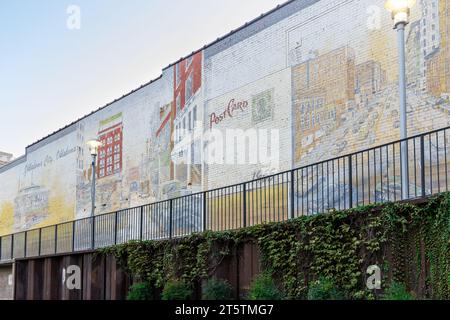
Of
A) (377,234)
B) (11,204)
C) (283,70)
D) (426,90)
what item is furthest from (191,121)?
(11,204)

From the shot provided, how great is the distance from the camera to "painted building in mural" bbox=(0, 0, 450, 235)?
51.9ft

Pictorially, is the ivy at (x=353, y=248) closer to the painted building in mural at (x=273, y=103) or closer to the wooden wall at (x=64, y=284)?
the painted building in mural at (x=273, y=103)

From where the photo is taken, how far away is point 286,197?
58.4 ft

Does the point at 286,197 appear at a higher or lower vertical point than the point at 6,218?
lower

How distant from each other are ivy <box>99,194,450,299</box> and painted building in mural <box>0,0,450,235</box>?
159 inches

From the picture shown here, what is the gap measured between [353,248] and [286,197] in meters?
5.83

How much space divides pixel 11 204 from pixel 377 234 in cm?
3207

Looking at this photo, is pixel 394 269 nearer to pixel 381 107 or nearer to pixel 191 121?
pixel 381 107

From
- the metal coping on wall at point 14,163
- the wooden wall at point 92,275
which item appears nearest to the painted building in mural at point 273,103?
the wooden wall at point 92,275

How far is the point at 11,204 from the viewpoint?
3975 cm

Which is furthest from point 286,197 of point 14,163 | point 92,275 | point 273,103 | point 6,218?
point 6,218

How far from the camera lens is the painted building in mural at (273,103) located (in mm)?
15805

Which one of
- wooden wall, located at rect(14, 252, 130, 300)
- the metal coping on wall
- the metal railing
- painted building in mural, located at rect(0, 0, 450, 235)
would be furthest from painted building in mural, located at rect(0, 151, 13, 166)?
wooden wall, located at rect(14, 252, 130, 300)

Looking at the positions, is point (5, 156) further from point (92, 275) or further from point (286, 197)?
point (286, 197)
